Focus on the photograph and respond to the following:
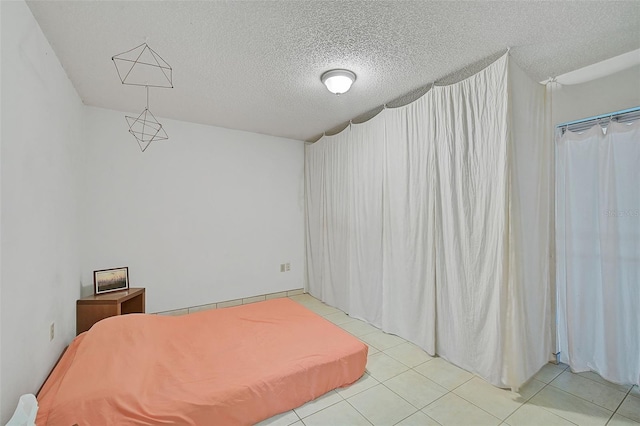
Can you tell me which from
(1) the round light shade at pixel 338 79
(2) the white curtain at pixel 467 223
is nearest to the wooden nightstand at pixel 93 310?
(2) the white curtain at pixel 467 223

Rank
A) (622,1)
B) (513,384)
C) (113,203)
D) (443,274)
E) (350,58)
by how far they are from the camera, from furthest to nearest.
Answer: (113,203) < (443,274) < (350,58) < (513,384) < (622,1)

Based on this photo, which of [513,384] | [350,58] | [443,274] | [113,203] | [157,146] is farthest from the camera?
[157,146]

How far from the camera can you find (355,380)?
2131 mm

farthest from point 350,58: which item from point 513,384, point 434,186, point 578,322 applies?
point 578,322

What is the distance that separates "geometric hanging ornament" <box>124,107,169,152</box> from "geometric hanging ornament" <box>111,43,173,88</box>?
88 cm

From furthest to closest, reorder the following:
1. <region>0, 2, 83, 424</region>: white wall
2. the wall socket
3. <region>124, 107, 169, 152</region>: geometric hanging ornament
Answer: the wall socket
<region>124, 107, 169, 152</region>: geometric hanging ornament
<region>0, 2, 83, 424</region>: white wall

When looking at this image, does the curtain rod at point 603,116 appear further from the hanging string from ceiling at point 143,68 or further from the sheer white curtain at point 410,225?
the hanging string from ceiling at point 143,68

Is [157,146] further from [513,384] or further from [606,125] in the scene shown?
[606,125]

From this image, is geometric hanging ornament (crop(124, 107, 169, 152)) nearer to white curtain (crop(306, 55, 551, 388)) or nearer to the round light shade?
the round light shade

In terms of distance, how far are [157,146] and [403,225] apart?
312 centimetres

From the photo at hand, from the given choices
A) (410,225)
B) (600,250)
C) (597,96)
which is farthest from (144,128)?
(600,250)

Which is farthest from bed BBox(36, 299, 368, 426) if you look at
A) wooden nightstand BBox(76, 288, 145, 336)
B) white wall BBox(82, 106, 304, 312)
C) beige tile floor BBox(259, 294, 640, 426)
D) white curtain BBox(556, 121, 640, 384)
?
white curtain BBox(556, 121, 640, 384)

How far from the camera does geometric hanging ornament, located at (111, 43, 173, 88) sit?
2041 mm

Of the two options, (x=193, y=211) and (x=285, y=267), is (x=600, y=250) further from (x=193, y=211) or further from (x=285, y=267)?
(x=193, y=211)
